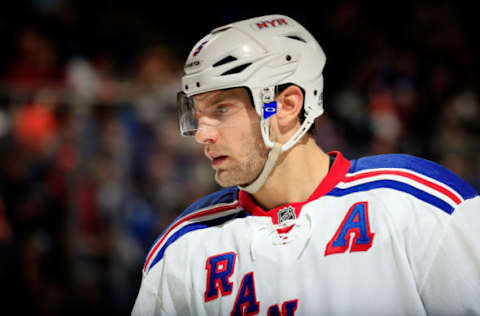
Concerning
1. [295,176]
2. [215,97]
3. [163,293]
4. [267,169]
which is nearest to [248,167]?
[267,169]

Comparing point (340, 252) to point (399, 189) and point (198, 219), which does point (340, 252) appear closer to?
point (399, 189)

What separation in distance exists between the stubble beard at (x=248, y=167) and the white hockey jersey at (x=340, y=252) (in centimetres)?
14

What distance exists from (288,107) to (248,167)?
0.86 feet

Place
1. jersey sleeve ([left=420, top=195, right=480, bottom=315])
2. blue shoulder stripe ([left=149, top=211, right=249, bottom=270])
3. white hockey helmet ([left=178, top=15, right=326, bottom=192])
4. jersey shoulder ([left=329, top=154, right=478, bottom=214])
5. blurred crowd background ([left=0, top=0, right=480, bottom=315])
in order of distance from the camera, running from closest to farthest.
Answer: jersey sleeve ([left=420, top=195, right=480, bottom=315]) < jersey shoulder ([left=329, top=154, right=478, bottom=214]) < white hockey helmet ([left=178, top=15, right=326, bottom=192]) < blue shoulder stripe ([left=149, top=211, right=249, bottom=270]) < blurred crowd background ([left=0, top=0, right=480, bottom=315])

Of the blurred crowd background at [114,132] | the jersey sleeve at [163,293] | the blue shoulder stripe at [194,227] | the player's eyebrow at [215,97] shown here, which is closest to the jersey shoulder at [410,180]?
the blue shoulder stripe at [194,227]

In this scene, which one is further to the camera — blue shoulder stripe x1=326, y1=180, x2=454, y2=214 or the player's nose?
the player's nose

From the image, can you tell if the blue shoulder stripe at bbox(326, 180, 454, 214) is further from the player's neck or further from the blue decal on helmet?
the blue decal on helmet

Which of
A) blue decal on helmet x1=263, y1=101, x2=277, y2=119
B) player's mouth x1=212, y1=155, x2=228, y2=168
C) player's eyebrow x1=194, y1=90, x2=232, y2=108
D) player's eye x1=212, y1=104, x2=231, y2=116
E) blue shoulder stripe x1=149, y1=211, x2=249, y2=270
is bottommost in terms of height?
blue shoulder stripe x1=149, y1=211, x2=249, y2=270

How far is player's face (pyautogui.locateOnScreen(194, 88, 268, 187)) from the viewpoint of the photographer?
2.00 metres

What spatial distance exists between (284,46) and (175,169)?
2.36m

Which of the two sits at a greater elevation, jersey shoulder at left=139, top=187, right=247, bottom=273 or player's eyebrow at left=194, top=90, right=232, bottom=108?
→ player's eyebrow at left=194, top=90, right=232, bottom=108

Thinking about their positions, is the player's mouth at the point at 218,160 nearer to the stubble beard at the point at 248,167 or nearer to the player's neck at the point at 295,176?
the stubble beard at the point at 248,167

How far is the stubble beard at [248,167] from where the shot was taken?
6.59 feet

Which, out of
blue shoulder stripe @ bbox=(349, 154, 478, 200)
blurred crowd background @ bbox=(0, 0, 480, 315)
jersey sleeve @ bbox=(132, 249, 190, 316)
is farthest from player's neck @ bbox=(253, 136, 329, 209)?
blurred crowd background @ bbox=(0, 0, 480, 315)
